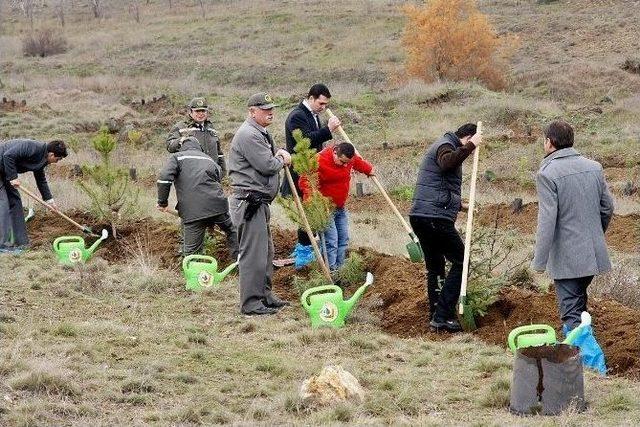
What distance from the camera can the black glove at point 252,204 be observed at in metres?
8.26

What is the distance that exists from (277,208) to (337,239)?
6.14 metres

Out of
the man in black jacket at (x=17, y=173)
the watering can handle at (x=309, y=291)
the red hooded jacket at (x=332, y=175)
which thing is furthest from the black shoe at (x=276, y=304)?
the man in black jacket at (x=17, y=173)

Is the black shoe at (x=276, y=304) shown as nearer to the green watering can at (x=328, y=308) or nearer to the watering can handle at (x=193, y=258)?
the green watering can at (x=328, y=308)

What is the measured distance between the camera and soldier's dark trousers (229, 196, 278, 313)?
8391 mm

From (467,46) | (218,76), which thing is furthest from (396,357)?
(218,76)

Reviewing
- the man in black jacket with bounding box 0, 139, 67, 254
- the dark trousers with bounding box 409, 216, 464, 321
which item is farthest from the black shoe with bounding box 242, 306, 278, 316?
the man in black jacket with bounding box 0, 139, 67, 254

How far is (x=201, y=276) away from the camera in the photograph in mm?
9438

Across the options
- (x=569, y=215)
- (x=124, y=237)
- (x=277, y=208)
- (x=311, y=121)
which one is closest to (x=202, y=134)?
(x=311, y=121)

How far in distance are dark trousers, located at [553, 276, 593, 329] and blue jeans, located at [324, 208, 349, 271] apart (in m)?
2.97

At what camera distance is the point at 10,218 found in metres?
11.6

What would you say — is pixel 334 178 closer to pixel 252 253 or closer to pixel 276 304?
pixel 252 253

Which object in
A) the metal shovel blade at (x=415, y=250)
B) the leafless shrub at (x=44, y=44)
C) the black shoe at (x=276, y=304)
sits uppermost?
the metal shovel blade at (x=415, y=250)

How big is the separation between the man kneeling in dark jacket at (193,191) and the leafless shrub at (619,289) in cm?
402

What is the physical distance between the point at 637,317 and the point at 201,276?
14.1ft
